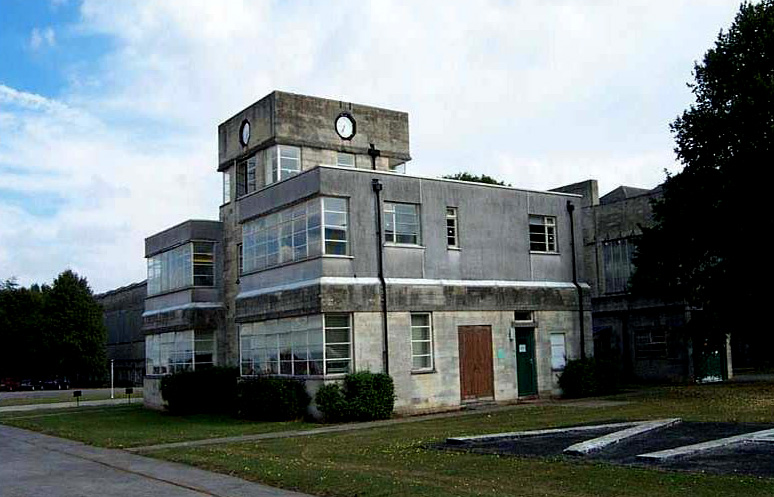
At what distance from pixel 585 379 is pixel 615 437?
14.6 metres

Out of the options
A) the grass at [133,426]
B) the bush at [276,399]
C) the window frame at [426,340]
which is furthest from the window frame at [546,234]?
the grass at [133,426]

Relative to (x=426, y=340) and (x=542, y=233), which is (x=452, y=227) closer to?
(x=426, y=340)

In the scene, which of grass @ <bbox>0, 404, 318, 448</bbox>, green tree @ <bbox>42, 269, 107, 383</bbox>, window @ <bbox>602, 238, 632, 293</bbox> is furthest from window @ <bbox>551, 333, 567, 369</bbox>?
green tree @ <bbox>42, 269, 107, 383</bbox>

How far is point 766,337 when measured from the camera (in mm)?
31297

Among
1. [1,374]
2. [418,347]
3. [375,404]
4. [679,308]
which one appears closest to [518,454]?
[375,404]

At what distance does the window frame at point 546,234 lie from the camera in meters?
31.3

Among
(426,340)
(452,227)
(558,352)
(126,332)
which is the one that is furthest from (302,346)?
(126,332)

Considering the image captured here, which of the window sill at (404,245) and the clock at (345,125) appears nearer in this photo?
the window sill at (404,245)

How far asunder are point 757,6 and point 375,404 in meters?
19.4

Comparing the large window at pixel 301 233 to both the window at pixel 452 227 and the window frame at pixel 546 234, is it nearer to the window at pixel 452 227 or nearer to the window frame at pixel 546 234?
the window at pixel 452 227

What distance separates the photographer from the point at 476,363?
94.3ft

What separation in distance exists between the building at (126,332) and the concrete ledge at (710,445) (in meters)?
68.4

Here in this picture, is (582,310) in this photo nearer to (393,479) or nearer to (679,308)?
(679,308)

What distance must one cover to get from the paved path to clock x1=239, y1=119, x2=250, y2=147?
53.2 ft
